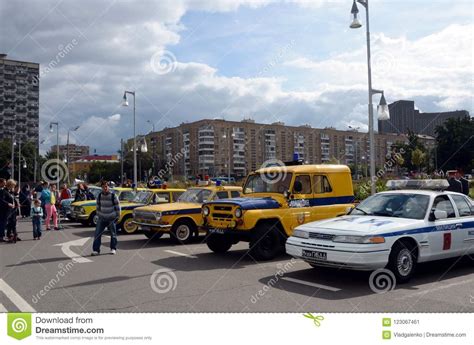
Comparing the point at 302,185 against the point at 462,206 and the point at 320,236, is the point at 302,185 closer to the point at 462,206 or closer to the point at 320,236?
the point at 320,236

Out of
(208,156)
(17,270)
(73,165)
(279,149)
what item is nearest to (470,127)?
(279,149)

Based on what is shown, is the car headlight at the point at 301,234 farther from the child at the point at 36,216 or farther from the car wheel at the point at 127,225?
the child at the point at 36,216

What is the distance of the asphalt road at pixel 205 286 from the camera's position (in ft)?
21.1

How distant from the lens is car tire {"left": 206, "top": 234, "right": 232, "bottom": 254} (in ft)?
37.4

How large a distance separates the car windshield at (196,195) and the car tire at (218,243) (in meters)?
2.64

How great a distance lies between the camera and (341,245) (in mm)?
7512

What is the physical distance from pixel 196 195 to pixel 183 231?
1385mm

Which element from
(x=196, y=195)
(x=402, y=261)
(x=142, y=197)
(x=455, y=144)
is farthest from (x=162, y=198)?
(x=455, y=144)

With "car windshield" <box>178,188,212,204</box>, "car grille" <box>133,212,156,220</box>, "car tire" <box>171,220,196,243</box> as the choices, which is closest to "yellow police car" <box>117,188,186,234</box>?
"car windshield" <box>178,188,212,204</box>

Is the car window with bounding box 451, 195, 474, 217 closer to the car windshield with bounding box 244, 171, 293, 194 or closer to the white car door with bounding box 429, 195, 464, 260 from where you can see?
the white car door with bounding box 429, 195, 464, 260

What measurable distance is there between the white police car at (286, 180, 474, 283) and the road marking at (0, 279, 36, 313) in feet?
14.2

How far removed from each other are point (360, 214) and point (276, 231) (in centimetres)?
219

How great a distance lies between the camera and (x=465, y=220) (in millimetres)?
8875
